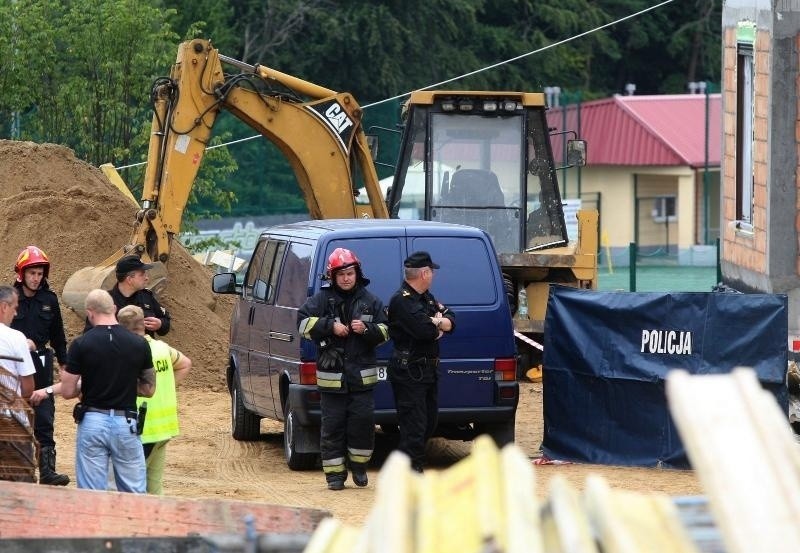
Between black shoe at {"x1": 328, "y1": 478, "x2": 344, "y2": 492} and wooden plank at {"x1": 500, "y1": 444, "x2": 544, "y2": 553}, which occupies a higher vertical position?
wooden plank at {"x1": 500, "y1": 444, "x2": 544, "y2": 553}

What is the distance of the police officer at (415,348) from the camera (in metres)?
11.9

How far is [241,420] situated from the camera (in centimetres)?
1493

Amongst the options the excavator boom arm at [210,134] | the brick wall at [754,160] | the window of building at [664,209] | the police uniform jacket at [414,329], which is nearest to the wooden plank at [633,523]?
the police uniform jacket at [414,329]

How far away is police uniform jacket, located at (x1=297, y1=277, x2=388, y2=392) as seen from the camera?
11680 millimetres

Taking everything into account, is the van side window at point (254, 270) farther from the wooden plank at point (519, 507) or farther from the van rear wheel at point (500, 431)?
the wooden plank at point (519, 507)

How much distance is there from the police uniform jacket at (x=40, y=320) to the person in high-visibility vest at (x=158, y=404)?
196cm

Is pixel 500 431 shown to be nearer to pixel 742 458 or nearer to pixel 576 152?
pixel 576 152

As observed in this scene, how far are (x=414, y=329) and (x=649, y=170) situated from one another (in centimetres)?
3914

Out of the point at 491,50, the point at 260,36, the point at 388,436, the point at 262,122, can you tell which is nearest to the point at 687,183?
the point at 491,50

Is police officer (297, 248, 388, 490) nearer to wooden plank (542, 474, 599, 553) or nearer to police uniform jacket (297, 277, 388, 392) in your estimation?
Result: police uniform jacket (297, 277, 388, 392)

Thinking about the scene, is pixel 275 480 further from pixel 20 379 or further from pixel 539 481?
pixel 20 379

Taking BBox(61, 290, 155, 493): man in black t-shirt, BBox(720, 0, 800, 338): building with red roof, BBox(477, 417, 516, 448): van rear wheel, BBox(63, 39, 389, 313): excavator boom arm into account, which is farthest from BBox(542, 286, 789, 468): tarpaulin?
BBox(63, 39, 389, 313): excavator boom arm

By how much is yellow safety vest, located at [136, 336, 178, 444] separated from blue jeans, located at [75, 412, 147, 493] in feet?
1.09

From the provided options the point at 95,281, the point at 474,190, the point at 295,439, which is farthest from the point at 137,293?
the point at 474,190
